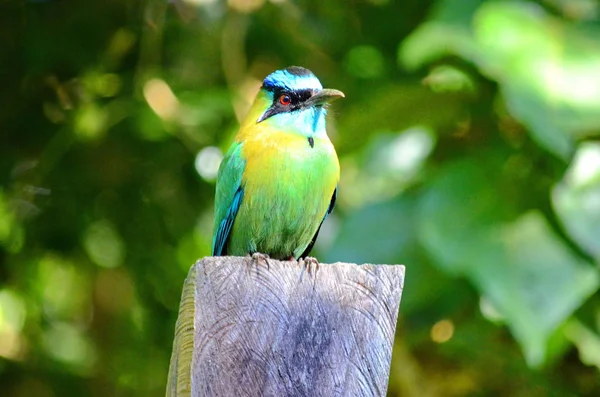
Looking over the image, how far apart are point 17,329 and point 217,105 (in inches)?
84.4

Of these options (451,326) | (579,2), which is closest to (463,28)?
(579,2)

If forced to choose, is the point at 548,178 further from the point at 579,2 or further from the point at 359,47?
the point at 359,47

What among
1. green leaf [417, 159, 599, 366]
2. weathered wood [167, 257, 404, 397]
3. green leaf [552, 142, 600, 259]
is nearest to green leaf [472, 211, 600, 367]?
green leaf [417, 159, 599, 366]

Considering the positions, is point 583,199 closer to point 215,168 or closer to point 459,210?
point 459,210

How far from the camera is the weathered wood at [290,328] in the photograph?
2.51 meters

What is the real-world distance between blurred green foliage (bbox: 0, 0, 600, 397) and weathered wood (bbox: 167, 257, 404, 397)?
6.16ft

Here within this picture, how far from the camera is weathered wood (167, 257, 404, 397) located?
8.25ft

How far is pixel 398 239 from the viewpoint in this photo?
483 centimetres

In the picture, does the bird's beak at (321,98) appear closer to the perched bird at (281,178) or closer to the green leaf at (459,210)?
the perched bird at (281,178)

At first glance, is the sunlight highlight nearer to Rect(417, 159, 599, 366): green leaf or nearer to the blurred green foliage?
the blurred green foliage

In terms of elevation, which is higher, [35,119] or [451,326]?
[35,119]

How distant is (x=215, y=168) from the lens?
21.2ft


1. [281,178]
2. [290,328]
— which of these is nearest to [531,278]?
[281,178]

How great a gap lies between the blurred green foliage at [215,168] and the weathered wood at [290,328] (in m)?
1.88
